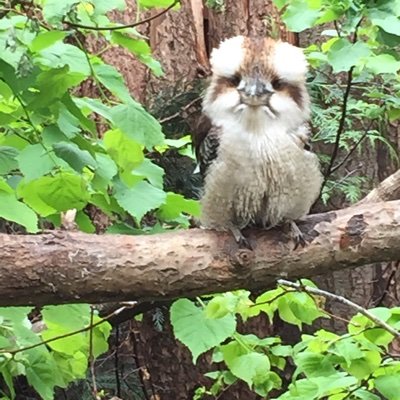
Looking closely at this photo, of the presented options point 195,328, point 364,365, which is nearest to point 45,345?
point 195,328

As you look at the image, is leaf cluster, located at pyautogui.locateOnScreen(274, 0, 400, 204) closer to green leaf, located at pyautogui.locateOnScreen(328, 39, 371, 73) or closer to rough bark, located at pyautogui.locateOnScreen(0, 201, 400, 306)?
green leaf, located at pyautogui.locateOnScreen(328, 39, 371, 73)

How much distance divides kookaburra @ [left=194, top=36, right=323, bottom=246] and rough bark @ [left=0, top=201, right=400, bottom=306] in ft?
0.22

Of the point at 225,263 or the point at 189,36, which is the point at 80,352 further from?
the point at 189,36

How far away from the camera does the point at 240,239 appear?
5.17ft

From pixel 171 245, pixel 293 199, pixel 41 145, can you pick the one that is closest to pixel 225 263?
pixel 171 245

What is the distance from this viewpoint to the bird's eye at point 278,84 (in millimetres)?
1648

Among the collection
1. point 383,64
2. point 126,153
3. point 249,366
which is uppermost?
point 383,64

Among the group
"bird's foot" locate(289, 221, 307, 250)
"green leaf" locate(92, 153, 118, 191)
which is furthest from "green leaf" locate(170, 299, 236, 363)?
"green leaf" locate(92, 153, 118, 191)

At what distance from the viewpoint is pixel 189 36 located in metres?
3.25

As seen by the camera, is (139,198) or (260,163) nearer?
(139,198)

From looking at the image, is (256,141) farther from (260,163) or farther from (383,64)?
(383,64)

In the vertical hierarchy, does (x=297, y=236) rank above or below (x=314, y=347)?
above

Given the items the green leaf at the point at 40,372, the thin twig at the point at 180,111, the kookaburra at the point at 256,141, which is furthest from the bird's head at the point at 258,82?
the thin twig at the point at 180,111

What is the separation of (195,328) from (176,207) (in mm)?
251
